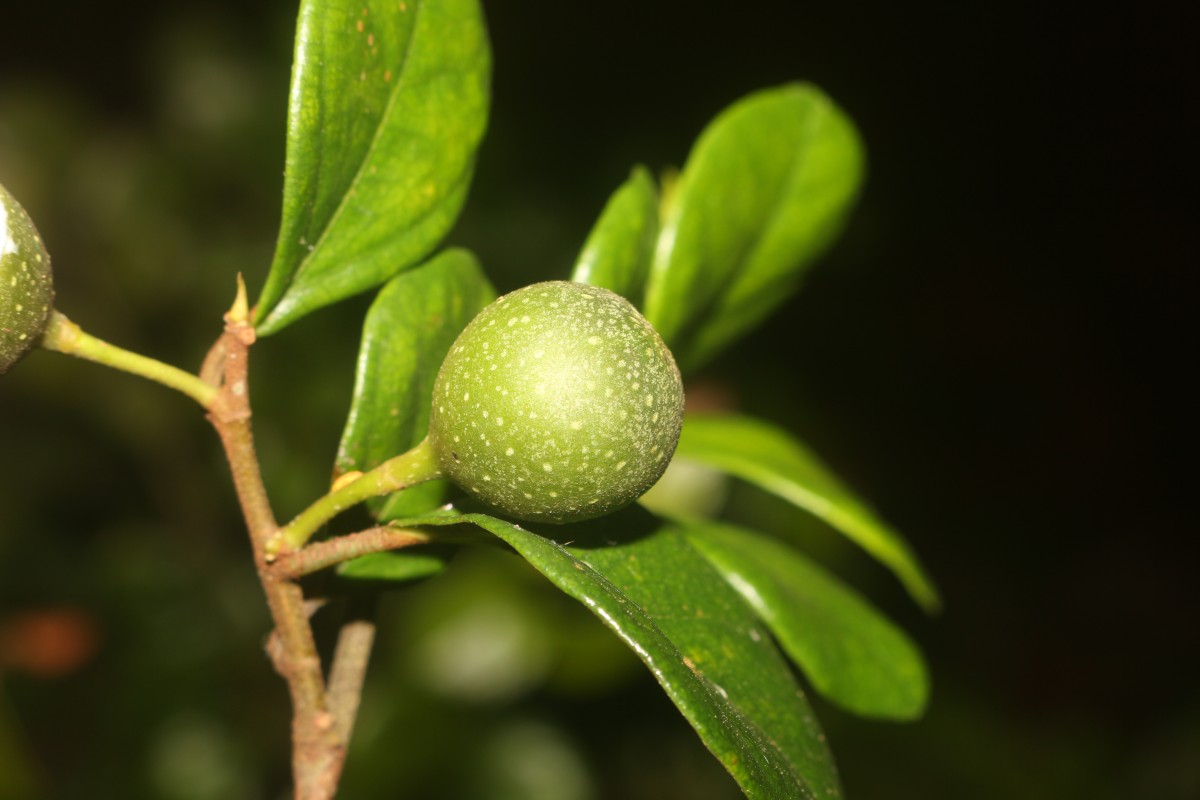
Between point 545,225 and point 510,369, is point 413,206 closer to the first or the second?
point 510,369

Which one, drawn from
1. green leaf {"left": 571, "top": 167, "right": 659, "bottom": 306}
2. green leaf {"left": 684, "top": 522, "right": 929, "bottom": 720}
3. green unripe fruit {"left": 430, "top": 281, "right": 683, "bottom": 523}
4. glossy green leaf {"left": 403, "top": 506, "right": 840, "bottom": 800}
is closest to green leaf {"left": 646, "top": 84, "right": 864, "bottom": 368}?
green leaf {"left": 571, "top": 167, "right": 659, "bottom": 306}

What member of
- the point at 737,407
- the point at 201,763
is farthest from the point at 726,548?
the point at 201,763

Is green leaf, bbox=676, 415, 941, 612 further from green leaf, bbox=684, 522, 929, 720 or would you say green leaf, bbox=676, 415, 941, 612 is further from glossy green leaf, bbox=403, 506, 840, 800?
glossy green leaf, bbox=403, 506, 840, 800

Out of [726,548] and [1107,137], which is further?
[1107,137]

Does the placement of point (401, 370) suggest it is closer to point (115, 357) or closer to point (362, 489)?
point (362, 489)

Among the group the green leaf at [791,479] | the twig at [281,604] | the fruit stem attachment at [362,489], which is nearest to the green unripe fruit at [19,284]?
the twig at [281,604]

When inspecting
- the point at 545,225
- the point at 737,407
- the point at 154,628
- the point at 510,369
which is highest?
the point at 510,369
